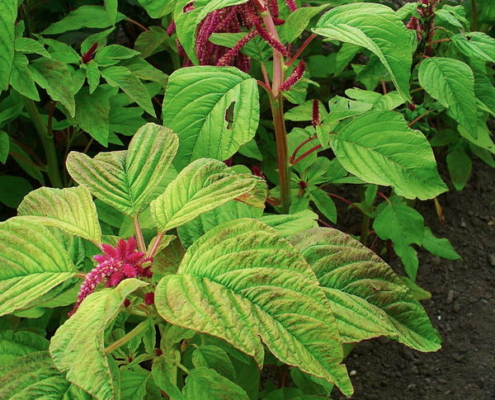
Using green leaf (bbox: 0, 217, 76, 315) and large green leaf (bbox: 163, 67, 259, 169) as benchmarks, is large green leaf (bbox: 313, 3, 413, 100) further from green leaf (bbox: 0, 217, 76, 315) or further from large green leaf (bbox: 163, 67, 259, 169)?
green leaf (bbox: 0, 217, 76, 315)

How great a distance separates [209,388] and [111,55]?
81 cm

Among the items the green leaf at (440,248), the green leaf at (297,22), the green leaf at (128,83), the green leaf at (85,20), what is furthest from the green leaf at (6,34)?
the green leaf at (440,248)

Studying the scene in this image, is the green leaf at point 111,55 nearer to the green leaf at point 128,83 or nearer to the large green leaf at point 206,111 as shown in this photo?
the green leaf at point 128,83

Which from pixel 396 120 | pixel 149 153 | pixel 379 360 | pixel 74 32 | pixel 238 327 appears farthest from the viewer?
pixel 74 32

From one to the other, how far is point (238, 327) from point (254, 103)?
42cm

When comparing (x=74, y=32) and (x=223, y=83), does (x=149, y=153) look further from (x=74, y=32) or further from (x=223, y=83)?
(x=74, y=32)

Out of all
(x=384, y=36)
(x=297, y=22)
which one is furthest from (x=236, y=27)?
(x=384, y=36)

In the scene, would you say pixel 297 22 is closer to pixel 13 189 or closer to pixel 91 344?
pixel 91 344

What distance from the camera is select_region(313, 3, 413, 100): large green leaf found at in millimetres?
833

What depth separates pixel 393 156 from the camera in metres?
0.96

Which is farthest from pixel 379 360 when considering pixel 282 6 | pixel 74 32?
pixel 74 32

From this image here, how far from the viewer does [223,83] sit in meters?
0.89

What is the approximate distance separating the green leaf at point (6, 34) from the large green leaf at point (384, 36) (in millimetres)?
462

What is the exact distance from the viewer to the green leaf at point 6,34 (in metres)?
0.94
